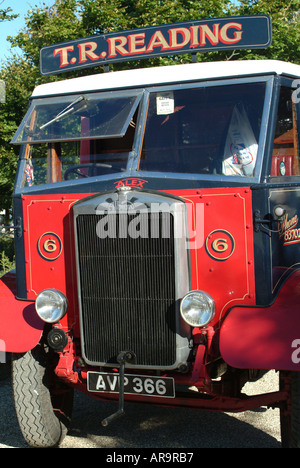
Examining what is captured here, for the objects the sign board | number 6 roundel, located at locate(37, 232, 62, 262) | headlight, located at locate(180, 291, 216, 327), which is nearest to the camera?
headlight, located at locate(180, 291, 216, 327)

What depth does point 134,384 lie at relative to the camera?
4.18 m

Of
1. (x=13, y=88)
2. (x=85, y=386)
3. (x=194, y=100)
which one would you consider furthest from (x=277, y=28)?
(x=85, y=386)

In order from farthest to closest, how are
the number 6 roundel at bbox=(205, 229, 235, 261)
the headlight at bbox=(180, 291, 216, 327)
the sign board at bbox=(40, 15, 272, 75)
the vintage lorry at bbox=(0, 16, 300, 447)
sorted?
1. the sign board at bbox=(40, 15, 272, 75)
2. the number 6 roundel at bbox=(205, 229, 235, 261)
3. the vintage lorry at bbox=(0, 16, 300, 447)
4. the headlight at bbox=(180, 291, 216, 327)

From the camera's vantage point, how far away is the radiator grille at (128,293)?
163 inches

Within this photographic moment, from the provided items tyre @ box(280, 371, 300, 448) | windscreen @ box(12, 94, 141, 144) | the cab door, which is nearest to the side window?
the cab door

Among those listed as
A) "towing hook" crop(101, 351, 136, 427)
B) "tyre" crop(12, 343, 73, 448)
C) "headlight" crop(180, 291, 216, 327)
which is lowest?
"tyre" crop(12, 343, 73, 448)

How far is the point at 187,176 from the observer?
4402 millimetres

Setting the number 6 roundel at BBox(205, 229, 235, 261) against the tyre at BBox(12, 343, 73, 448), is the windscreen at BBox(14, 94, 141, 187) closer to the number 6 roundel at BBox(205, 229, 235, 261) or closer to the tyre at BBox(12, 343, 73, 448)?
the number 6 roundel at BBox(205, 229, 235, 261)

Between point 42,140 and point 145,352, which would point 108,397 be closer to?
point 145,352

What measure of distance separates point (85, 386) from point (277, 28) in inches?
340

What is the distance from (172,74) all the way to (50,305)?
2.06 meters

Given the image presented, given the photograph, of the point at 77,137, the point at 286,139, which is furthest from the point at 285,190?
the point at 77,137

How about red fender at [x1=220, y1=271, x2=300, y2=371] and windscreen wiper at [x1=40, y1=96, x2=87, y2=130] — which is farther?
windscreen wiper at [x1=40, y1=96, x2=87, y2=130]

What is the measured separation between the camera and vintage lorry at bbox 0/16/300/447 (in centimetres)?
413
